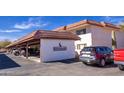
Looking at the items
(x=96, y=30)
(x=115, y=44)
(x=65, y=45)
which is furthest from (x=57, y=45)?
(x=115, y=44)

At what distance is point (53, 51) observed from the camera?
17438 mm

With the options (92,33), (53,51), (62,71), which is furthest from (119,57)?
(92,33)

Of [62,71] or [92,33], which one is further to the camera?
[92,33]

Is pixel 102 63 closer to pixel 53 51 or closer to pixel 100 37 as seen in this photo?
pixel 53 51

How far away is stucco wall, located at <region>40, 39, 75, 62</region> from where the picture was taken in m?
16.7

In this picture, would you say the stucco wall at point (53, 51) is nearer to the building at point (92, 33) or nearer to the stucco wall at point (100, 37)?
the building at point (92, 33)

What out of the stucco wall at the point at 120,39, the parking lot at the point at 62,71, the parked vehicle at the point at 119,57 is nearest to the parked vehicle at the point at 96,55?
the parking lot at the point at 62,71

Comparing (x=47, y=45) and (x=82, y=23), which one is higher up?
(x=82, y=23)

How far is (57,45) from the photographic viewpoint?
1789cm

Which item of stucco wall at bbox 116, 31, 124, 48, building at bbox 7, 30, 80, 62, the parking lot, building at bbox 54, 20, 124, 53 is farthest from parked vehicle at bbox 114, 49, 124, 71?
stucco wall at bbox 116, 31, 124, 48
